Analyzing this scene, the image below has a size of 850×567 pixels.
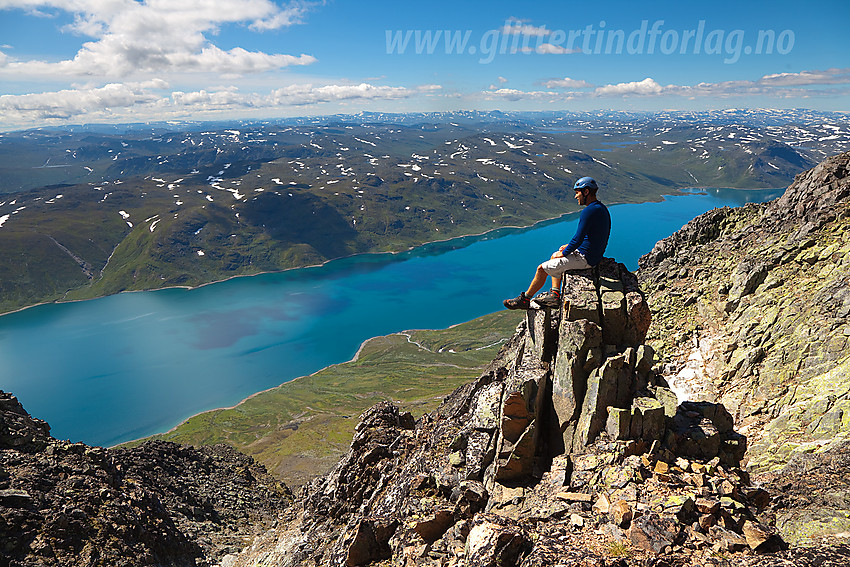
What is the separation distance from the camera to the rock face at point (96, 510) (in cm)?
2612

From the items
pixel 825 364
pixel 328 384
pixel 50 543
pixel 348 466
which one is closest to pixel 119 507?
pixel 50 543

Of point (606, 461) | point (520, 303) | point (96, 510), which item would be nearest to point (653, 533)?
point (606, 461)

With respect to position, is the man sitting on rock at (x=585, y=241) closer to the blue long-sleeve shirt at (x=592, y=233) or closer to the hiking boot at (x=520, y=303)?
the blue long-sleeve shirt at (x=592, y=233)

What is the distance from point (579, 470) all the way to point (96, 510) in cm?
3364

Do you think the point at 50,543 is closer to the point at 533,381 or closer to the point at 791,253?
the point at 533,381

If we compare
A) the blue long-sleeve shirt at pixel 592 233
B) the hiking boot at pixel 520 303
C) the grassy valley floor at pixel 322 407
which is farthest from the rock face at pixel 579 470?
the grassy valley floor at pixel 322 407

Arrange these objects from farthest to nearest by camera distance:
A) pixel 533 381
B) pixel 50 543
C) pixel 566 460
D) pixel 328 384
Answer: pixel 328 384 → pixel 50 543 → pixel 533 381 → pixel 566 460

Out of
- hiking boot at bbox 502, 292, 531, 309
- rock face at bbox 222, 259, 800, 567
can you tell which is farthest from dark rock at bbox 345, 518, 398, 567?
hiking boot at bbox 502, 292, 531, 309

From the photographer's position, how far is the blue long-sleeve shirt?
1592cm

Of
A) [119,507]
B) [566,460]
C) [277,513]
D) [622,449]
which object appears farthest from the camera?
[277,513]

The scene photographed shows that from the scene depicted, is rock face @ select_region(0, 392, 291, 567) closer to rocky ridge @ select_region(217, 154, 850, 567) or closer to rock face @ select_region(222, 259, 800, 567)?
rocky ridge @ select_region(217, 154, 850, 567)

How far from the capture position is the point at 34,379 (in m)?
178

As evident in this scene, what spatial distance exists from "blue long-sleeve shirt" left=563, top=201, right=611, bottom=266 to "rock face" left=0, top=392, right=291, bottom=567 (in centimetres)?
3334

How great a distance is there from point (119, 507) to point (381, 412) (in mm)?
20427
